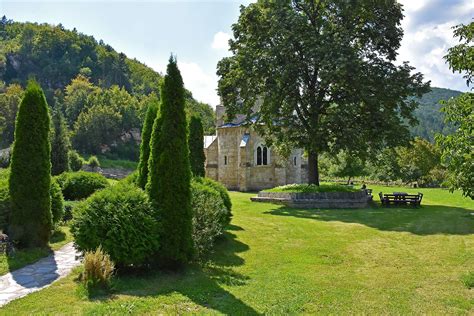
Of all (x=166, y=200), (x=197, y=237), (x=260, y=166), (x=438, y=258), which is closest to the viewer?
(x=166, y=200)

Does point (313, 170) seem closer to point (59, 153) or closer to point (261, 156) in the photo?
point (261, 156)

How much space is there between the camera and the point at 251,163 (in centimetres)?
3878

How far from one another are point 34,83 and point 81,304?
654 centimetres

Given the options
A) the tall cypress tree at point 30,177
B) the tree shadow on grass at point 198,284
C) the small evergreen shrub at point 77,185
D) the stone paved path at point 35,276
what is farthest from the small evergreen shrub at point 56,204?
the small evergreen shrub at point 77,185

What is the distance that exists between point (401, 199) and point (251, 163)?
18.8m

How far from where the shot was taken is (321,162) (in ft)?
189

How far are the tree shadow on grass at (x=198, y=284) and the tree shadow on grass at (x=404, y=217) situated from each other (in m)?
8.42

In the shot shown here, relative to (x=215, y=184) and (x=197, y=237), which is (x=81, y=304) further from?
(x=215, y=184)

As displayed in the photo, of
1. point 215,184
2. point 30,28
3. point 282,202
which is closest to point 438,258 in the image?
point 215,184

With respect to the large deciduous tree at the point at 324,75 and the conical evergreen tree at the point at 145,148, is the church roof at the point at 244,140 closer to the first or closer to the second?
the large deciduous tree at the point at 324,75

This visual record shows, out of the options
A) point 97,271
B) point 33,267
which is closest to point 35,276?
point 33,267

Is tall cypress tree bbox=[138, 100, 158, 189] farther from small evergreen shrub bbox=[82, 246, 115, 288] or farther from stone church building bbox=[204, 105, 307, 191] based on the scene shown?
stone church building bbox=[204, 105, 307, 191]

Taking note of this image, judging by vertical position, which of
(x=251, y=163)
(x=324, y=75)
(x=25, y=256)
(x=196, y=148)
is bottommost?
(x=25, y=256)

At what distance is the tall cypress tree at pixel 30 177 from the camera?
904 cm
